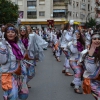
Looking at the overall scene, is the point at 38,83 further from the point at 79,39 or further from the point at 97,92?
the point at 97,92

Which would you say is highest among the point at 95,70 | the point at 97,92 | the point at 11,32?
the point at 11,32

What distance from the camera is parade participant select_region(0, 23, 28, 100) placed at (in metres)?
4.33

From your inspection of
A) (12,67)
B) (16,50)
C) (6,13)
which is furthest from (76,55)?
(6,13)

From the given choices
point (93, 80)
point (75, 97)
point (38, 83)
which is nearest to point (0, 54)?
point (93, 80)

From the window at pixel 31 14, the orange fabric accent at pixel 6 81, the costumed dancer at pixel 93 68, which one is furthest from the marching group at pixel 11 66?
the window at pixel 31 14

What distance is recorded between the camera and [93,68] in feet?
12.7

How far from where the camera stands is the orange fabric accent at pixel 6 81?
430cm

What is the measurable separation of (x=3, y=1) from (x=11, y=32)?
4169 centimetres

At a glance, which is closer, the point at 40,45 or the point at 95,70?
the point at 95,70

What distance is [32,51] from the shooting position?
6637mm

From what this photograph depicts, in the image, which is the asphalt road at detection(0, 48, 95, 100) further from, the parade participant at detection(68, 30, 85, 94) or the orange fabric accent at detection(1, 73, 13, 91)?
the orange fabric accent at detection(1, 73, 13, 91)

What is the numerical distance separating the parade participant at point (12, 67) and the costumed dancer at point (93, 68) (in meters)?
1.14

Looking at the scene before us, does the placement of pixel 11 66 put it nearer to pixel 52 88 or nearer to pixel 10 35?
pixel 10 35

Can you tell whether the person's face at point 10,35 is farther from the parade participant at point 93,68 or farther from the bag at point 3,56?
the parade participant at point 93,68
